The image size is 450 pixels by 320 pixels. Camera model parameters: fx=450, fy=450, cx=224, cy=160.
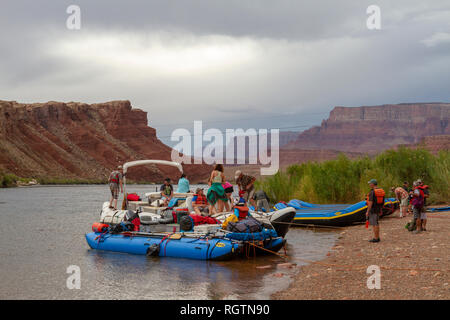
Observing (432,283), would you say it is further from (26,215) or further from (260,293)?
(26,215)

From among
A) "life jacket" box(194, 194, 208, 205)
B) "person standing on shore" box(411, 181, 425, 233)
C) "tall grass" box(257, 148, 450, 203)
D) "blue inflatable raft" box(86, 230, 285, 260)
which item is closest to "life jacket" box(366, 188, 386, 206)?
"person standing on shore" box(411, 181, 425, 233)

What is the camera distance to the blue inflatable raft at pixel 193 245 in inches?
495

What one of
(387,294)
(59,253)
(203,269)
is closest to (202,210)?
(203,269)

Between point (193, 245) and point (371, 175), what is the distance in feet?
49.1

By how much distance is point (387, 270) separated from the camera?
9.49m

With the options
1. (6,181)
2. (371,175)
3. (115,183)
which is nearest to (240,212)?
(115,183)

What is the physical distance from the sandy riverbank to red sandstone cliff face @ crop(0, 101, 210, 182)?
89369 mm

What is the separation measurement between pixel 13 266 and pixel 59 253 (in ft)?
7.49

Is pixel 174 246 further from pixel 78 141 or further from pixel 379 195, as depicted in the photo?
pixel 78 141

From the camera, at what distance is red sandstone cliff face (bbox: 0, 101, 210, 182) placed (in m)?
105

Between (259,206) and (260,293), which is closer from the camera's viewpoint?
(260,293)

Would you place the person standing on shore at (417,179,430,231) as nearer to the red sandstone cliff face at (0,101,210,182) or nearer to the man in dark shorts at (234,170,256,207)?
the man in dark shorts at (234,170,256,207)

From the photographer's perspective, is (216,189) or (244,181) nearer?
(216,189)
